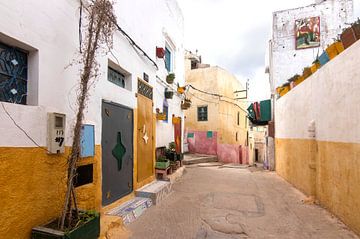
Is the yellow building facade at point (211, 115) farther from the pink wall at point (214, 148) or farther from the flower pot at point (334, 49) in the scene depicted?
the flower pot at point (334, 49)

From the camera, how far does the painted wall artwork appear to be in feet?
40.3

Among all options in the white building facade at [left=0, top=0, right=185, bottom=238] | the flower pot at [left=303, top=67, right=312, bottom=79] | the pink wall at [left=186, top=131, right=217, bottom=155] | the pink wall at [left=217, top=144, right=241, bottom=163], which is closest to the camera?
the white building facade at [left=0, top=0, right=185, bottom=238]

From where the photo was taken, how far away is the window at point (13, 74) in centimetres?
266

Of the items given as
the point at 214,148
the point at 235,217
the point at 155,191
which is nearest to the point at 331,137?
the point at 235,217

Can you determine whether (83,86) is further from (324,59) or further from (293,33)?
(293,33)

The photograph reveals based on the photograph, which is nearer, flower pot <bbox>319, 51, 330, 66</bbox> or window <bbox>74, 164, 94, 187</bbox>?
window <bbox>74, 164, 94, 187</bbox>

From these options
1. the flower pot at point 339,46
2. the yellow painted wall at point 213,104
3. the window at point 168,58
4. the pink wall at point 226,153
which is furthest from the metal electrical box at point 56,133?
the yellow painted wall at point 213,104

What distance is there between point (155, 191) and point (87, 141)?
247 centimetres

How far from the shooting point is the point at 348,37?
418 centimetres

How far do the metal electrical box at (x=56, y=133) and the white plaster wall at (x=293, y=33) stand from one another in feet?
37.7

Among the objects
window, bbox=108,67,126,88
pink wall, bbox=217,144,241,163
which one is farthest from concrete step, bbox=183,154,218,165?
window, bbox=108,67,126,88

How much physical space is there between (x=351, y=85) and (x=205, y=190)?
4.54m

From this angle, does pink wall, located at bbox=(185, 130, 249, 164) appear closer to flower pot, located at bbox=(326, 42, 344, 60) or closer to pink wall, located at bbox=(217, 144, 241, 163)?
pink wall, located at bbox=(217, 144, 241, 163)

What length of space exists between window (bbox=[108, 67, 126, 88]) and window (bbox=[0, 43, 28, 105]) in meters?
2.12
